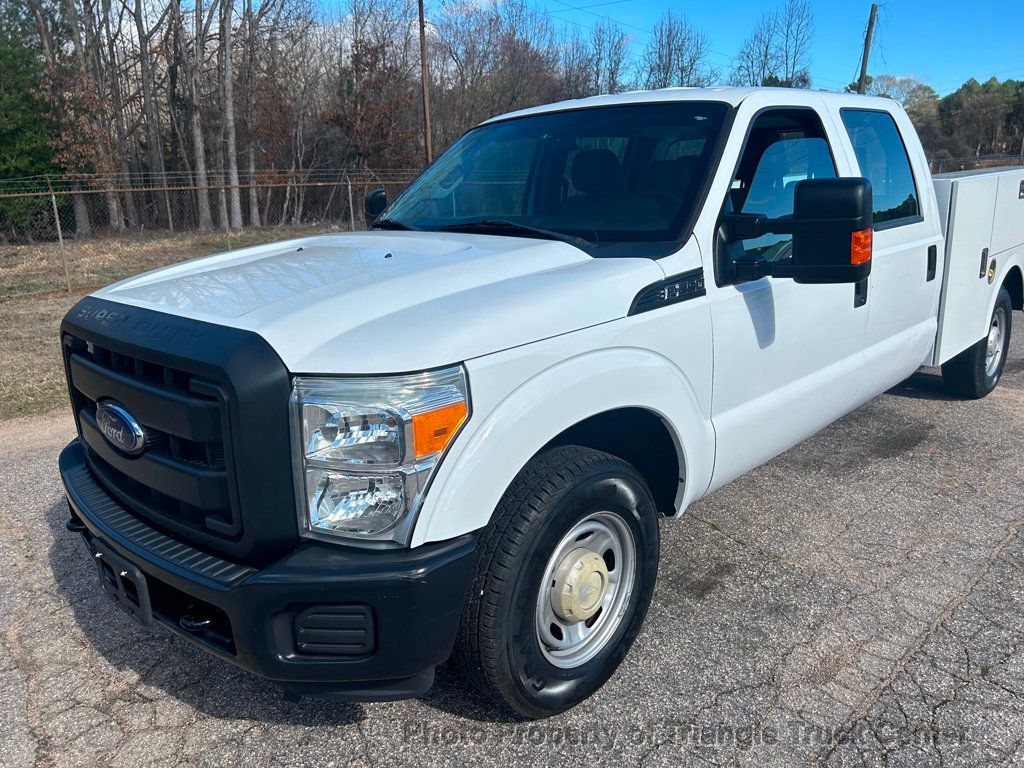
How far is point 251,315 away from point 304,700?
139 centimetres

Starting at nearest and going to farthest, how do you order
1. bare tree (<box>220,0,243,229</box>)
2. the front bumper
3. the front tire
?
the front bumper → the front tire → bare tree (<box>220,0,243,229</box>)

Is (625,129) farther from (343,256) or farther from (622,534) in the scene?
(622,534)

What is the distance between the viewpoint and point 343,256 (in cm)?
297

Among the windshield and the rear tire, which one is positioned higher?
the windshield

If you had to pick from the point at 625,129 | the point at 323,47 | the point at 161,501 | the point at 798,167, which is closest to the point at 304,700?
the point at 161,501

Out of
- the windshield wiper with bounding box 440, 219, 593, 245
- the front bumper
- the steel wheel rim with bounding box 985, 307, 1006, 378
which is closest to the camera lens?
the front bumper

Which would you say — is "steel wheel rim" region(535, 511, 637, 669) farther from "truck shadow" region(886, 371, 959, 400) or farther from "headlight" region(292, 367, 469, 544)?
"truck shadow" region(886, 371, 959, 400)

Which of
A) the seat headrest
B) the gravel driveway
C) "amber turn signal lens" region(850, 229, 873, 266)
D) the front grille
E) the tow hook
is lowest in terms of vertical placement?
the gravel driveway

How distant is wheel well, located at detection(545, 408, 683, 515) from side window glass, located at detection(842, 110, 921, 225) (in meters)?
1.92

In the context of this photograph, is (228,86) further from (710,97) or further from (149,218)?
(710,97)

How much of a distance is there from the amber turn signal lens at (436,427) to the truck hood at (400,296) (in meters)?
0.13

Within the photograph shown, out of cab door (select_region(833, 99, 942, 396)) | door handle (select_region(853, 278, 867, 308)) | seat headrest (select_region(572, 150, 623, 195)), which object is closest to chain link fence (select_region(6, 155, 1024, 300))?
seat headrest (select_region(572, 150, 623, 195))

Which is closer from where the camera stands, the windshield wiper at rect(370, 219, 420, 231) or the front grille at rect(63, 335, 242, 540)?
the front grille at rect(63, 335, 242, 540)

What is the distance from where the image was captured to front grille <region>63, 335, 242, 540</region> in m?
2.12
